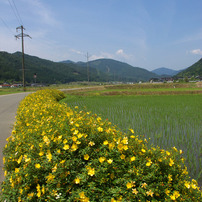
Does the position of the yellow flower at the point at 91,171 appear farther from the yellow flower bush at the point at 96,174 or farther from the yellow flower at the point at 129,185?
the yellow flower at the point at 129,185

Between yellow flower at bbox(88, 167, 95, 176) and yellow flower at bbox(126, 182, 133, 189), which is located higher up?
yellow flower at bbox(88, 167, 95, 176)

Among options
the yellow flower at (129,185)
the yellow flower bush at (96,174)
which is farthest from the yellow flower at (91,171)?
the yellow flower at (129,185)

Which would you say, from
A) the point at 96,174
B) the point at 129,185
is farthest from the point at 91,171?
the point at 129,185

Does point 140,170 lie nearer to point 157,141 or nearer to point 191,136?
point 157,141

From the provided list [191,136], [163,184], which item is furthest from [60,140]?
[191,136]

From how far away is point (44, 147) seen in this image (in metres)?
2.31

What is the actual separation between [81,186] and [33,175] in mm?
561

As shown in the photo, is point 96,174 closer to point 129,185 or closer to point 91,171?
point 91,171

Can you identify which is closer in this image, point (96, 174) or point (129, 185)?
point (129, 185)

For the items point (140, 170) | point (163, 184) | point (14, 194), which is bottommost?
point (14, 194)

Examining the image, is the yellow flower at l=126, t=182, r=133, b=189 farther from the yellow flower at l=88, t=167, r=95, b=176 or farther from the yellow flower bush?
the yellow flower at l=88, t=167, r=95, b=176

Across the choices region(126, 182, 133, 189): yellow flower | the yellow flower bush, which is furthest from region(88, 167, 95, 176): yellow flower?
region(126, 182, 133, 189): yellow flower

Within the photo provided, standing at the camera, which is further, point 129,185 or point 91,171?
point 91,171

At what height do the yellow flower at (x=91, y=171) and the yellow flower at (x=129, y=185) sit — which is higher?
the yellow flower at (x=91, y=171)
